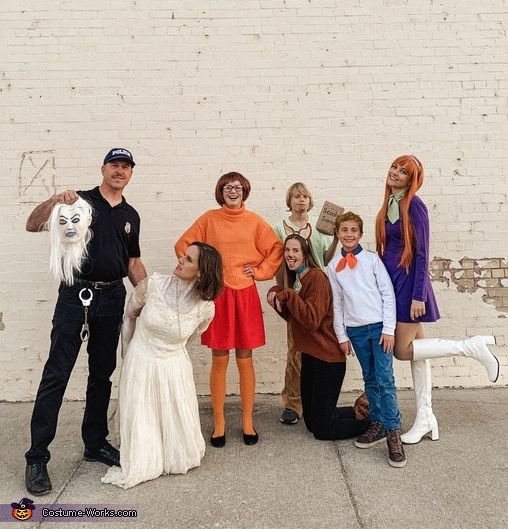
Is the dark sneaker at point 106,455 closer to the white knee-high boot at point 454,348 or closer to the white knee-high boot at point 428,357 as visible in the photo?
the white knee-high boot at point 428,357

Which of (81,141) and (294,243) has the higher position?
(81,141)

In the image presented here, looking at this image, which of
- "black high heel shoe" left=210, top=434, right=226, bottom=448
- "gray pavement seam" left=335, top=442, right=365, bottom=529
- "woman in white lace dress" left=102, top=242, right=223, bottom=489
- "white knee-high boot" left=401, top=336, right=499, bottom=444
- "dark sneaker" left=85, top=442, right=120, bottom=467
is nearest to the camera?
"gray pavement seam" left=335, top=442, right=365, bottom=529

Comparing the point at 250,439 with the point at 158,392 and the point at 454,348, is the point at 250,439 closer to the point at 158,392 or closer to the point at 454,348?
the point at 158,392

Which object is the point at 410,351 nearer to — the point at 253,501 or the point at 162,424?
the point at 253,501

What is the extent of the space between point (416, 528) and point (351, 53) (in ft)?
12.7

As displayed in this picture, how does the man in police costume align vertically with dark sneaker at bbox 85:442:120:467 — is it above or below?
above

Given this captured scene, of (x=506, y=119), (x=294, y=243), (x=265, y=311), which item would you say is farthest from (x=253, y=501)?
(x=506, y=119)

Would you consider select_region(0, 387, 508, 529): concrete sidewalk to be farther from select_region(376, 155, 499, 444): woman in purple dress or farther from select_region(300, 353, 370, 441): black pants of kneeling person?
select_region(376, 155, 499, 444): woman in purple dress

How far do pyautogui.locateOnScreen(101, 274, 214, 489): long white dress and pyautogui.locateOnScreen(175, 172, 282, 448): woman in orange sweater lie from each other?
1.18 feet

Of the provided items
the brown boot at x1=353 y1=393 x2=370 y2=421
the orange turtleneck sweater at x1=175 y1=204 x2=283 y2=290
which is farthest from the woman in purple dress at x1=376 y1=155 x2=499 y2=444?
the orange turtleneck sweater at x1=175 y1=204 x2=283 y2=290

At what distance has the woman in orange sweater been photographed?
333 centimetres

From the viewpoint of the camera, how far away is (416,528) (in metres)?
2.35

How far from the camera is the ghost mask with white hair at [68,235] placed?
278 centimetres

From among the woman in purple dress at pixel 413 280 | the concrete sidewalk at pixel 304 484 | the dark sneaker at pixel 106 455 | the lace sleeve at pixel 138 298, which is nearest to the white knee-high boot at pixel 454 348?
the woman in purple dress at pixel 413 280
